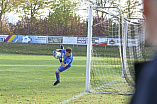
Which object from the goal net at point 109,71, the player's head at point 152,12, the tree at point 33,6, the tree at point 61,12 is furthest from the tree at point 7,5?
the player's head at point 152,12

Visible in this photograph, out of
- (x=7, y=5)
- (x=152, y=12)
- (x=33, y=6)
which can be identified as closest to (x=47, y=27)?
(x=33, y=6)

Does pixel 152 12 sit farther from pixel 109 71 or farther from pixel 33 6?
pixel 33 6

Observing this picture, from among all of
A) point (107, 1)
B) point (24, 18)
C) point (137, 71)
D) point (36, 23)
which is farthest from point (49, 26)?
point (137, 71)

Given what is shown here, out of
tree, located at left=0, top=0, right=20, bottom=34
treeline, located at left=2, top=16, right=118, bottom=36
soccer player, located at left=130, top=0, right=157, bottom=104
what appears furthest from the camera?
tree, located at left=0, top=0, right=20, bottom=34

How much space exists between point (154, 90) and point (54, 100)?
6.11m

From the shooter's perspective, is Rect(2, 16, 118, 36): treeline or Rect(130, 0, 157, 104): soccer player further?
Rect(2, 16, 118, 36): treeline

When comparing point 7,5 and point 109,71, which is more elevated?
point 7,5

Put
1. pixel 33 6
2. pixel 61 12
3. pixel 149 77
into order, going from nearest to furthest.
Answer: pixel 149 77, pixel 61 12, pixel 33 6

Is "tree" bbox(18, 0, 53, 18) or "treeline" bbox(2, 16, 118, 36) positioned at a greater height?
"tree" bbox(18, 0, 53, 18)

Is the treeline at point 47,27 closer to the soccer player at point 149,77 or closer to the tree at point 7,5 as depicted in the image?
the tree at point 7,5

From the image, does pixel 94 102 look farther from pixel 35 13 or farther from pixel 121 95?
pixel 35 13

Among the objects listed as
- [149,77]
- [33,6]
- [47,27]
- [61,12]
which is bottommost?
[149,77]

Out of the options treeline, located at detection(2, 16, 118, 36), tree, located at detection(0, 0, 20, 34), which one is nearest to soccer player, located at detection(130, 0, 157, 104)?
treeline, located at detection(2, 16, 118, 36)

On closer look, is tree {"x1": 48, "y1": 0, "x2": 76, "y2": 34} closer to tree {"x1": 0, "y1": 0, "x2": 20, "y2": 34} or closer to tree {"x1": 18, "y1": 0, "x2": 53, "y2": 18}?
tree {"x1": 18, "y1": 0, "x2": 53, "y2": 18}
